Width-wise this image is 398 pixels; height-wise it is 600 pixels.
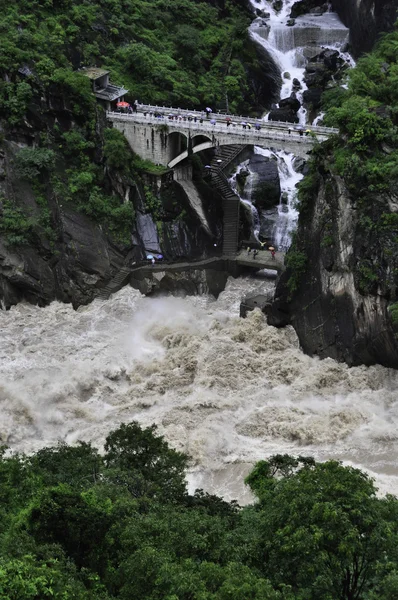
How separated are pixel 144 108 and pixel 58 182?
32.2 feet

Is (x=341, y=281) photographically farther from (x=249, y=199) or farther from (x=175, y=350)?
(x=249, y=199)

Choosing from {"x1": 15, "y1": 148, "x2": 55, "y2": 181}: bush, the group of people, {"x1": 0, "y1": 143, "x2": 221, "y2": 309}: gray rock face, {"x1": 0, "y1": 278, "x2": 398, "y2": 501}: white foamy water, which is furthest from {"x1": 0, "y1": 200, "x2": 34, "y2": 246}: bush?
the group of people

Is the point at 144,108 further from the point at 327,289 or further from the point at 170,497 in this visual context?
the point at 170,497

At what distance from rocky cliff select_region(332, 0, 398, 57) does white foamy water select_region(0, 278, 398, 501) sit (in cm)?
2772

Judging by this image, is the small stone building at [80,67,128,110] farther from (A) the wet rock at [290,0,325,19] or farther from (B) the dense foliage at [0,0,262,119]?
(A) the wet rock at [290,0,325,19]

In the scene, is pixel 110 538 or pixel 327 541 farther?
pixel 110 538

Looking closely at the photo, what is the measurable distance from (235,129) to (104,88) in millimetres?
11312

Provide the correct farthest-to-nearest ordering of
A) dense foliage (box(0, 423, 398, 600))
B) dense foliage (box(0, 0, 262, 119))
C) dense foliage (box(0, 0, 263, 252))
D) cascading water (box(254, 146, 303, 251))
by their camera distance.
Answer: cascading water (box(254, 146, 303, 251)), dense foliage (box(0, 0, 262, 119)), dense foliage (box(0, 0, 263, 252)), dense foliage (box(0, 423, 398, 600))

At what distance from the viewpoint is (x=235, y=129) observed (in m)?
50.3

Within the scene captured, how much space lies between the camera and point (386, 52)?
168 feet

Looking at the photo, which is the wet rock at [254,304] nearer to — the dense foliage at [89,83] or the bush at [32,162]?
the dense foliage at [89,83]

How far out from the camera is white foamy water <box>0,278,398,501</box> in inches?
1435

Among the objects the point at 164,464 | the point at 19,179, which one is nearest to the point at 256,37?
the point at 19,179

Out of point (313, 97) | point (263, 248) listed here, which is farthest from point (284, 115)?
point (263, 248)
